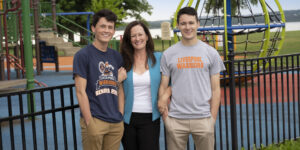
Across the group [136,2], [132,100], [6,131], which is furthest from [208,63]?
[136,2]

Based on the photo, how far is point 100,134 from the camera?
9.45ft

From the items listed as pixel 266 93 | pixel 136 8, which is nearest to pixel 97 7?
pixel 136 8

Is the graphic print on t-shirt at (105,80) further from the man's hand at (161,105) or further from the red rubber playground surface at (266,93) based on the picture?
the red rubber playground surface at (266,93)

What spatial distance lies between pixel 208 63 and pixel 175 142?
2.30 ft

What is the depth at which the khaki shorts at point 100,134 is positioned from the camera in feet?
9.39

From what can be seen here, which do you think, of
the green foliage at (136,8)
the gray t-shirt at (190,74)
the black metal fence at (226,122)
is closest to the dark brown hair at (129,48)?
the gray t-shirt at (190,74)

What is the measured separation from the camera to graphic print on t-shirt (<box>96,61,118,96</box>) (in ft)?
9.36

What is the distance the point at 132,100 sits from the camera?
308 centimetres

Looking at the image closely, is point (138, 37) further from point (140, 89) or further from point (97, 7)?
point (97, 7)

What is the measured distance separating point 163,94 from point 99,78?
58 centimetres

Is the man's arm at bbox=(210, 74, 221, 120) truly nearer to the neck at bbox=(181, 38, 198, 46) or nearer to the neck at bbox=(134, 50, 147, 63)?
the neck at bbox=(181, 38, 198, 46)

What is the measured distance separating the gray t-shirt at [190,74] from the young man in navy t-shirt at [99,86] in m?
0.42

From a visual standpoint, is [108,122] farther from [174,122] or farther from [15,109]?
[15,109]

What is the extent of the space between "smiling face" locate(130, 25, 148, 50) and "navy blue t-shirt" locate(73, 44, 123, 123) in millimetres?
240
